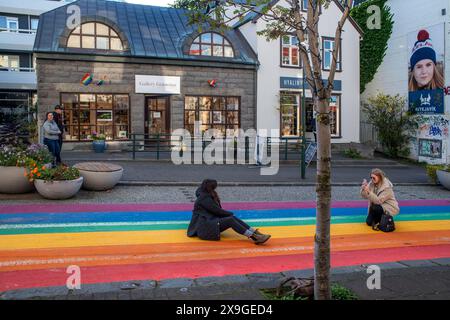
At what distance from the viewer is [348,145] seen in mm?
25844

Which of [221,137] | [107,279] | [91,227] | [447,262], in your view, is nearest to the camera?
[107,279]

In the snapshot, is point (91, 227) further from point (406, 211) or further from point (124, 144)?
point (124, 144)

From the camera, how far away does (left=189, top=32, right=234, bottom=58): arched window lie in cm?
2321

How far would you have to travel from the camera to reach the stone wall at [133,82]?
20188 mm

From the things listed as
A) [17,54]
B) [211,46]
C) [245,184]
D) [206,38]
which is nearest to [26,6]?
[17,54]

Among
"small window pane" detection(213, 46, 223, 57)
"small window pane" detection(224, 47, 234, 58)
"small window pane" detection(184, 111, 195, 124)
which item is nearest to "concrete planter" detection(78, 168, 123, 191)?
"small window pane" detection(184, 111, 195, 124)

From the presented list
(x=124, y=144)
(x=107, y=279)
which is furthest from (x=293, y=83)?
(x=107, y=279)

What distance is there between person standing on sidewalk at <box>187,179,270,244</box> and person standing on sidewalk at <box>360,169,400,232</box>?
255cm

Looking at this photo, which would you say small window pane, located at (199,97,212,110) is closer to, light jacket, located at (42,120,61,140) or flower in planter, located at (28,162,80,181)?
light jacket, located at (42,120,61,140)

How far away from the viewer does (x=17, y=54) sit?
39375 mm

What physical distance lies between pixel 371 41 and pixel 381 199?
20.1 meters

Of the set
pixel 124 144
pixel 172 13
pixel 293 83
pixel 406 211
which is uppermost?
pixel 172 13

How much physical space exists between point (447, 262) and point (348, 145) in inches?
769

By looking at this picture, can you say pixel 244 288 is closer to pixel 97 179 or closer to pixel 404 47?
pixel 97 179
